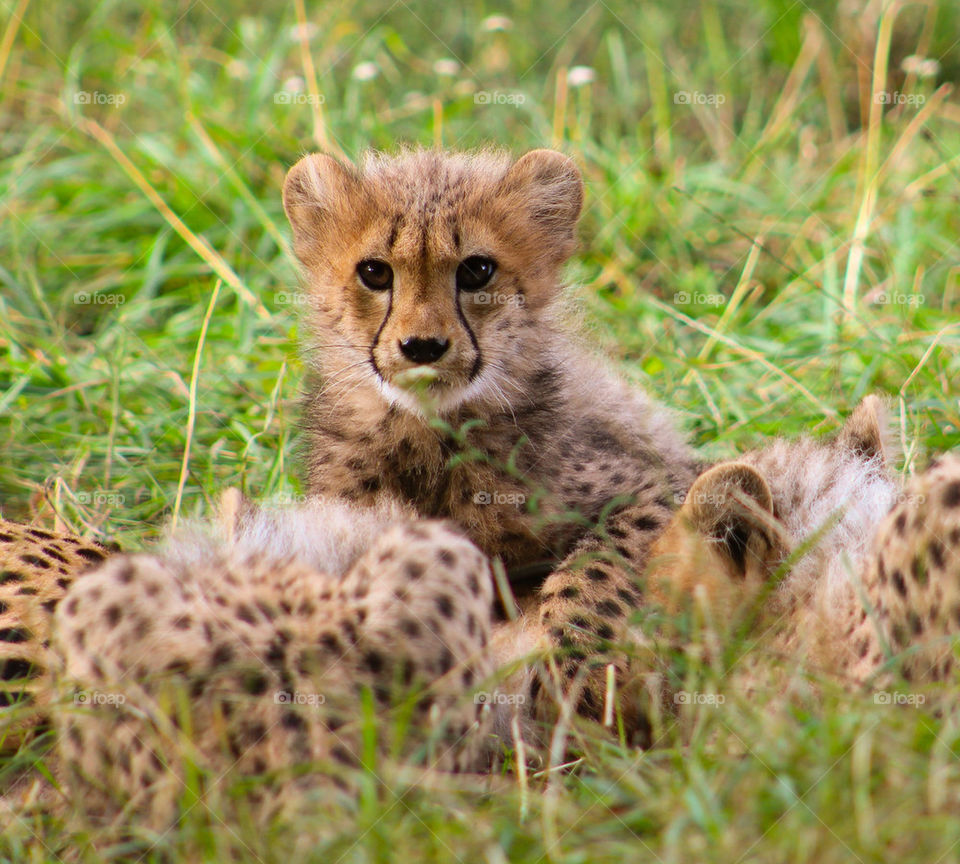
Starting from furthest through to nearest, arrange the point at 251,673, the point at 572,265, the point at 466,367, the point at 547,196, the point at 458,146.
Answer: the point at 458,146 < the point at 572,265 < the point at 547,196 < the point at 466,367 < the point at 251,673

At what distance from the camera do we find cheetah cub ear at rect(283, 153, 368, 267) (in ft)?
13.8

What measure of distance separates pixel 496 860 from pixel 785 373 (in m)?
3.07

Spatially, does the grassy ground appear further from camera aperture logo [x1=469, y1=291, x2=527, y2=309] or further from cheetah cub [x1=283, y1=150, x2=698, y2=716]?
camera aperture logo [x1=469, y1=291, x2=527, y2=309]

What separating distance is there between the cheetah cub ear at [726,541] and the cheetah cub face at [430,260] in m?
0.89

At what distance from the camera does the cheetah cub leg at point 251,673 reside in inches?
105

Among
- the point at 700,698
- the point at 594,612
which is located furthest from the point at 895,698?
the point at 594,612

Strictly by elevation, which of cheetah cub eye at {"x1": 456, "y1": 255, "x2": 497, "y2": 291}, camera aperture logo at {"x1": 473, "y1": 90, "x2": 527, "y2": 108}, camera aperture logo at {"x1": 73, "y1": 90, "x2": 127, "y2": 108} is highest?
camera aperture logo at {"x1": 473, "y1": 90, "x2": 527, "y2": 108}

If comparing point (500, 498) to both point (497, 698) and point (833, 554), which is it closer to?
point (497, 698)

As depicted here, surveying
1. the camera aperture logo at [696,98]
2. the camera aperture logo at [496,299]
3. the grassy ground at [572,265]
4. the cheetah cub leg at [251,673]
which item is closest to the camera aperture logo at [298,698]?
the cheetah cub leg at [251,673]

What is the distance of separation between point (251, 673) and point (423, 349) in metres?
1.31

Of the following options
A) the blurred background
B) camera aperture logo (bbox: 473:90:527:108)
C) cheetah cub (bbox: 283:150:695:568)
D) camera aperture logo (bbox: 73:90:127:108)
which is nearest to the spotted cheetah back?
the blurred background

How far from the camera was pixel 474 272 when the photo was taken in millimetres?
3945

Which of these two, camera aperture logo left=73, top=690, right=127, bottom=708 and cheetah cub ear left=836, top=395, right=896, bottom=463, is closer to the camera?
camera aperture logo left=73, top=690, right=127, bottom=708

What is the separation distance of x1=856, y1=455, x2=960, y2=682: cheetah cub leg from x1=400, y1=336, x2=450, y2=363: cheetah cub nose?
1390 mm
